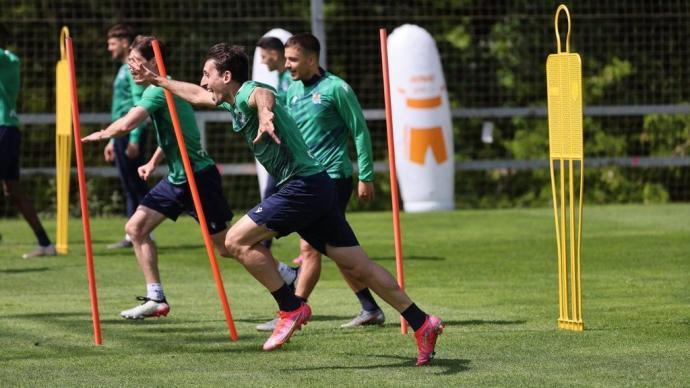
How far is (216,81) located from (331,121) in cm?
157

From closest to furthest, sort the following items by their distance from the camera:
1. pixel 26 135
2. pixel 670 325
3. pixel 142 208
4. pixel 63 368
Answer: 1. pixel 63 368
2. pixel 670 325
3. pixel 142 208
4. pixel 26 135

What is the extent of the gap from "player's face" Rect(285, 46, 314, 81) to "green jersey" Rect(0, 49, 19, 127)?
5323 mm

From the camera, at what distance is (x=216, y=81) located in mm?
7504

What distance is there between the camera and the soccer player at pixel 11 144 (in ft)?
44.3

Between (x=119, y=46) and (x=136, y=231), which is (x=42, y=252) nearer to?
(x=119, y=46)

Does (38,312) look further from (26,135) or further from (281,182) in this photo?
(26,135)

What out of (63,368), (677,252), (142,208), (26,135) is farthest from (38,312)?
(26,135)

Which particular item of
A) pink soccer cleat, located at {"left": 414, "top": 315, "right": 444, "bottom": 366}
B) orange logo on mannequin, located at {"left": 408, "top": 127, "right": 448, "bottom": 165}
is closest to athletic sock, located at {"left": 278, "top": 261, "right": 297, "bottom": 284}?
pink soccer cleat, located at {"left": 414, "top": 315, "right": 444, "bottom": 366}

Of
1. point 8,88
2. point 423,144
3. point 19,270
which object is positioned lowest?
point 423,144

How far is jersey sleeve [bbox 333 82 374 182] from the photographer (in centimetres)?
880

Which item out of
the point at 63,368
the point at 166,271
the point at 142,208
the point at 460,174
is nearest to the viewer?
the point at 63,368

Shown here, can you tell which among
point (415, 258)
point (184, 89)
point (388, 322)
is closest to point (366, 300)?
point (388, 322)

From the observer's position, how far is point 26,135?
75.9 ft

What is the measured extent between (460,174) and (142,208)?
1553cm
